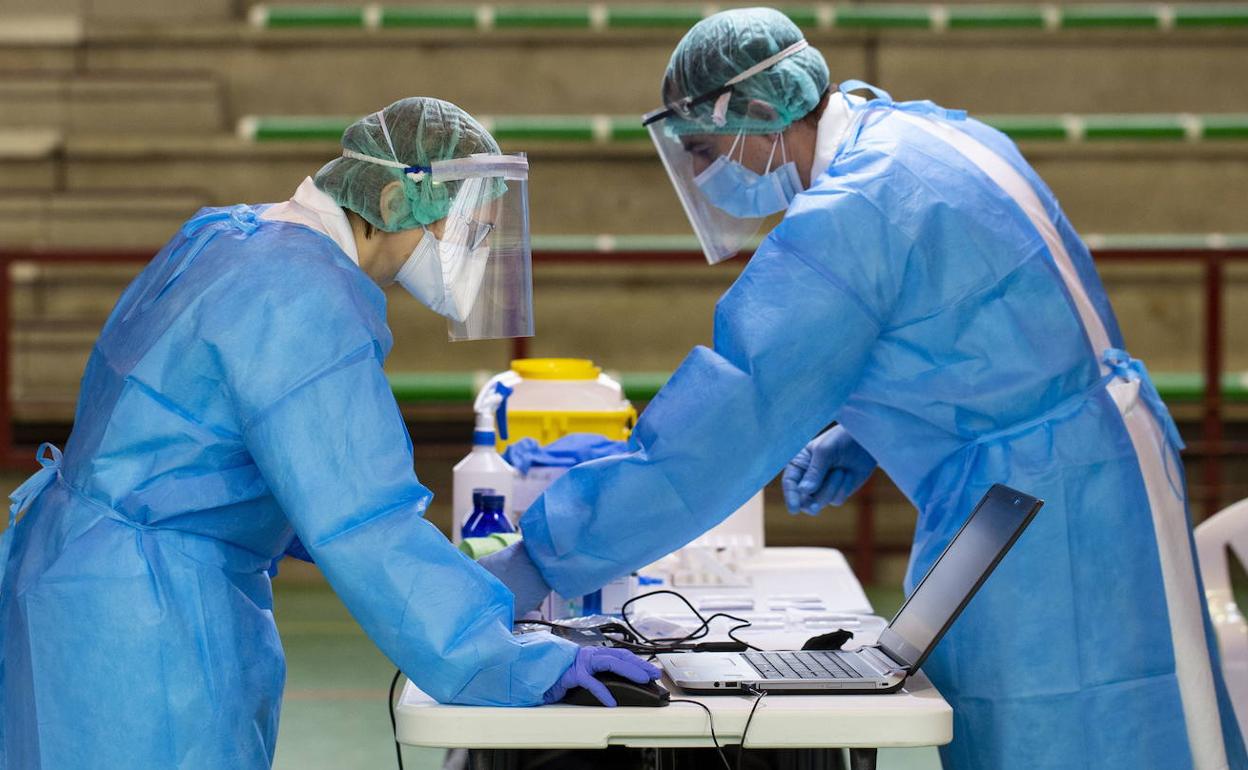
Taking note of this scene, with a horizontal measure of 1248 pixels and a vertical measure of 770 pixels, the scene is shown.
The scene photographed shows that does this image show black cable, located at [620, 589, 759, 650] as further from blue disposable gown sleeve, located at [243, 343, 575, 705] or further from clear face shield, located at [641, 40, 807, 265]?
clear face shield, located at [641, 40, 807, 265]

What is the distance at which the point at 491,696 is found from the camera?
1588mm

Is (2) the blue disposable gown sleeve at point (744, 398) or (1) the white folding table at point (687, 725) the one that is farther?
(2) the blue disposable gown sleeve at point (744, 398)

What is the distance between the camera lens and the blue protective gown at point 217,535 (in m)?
1.56

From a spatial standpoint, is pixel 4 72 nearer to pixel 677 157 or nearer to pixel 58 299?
pixel 58 299

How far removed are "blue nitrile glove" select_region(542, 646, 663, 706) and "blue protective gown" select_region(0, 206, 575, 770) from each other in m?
0.01

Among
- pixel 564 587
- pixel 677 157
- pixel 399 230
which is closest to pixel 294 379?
pixel 399 230

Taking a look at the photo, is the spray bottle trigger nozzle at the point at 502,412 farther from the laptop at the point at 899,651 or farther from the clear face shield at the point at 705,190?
the laptop at the point at 899,651

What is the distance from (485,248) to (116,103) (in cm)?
447

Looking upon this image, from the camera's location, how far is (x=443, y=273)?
182 centimetres

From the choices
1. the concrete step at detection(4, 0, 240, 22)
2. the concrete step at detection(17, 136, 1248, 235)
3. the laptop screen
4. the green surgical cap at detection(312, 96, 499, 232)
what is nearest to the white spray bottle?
the green surgical cap at detection(312, 96, 499, 232)

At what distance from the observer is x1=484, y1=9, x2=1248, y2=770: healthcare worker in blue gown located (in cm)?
188

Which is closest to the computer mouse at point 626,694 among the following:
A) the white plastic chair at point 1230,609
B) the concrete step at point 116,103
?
the white plastic chair at point 1230,609

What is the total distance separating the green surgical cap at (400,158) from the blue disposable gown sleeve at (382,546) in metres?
0.23

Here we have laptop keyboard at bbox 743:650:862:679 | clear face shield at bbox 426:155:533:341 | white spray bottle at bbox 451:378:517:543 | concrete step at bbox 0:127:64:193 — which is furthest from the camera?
concrete step at bbox 0:127:64:193
